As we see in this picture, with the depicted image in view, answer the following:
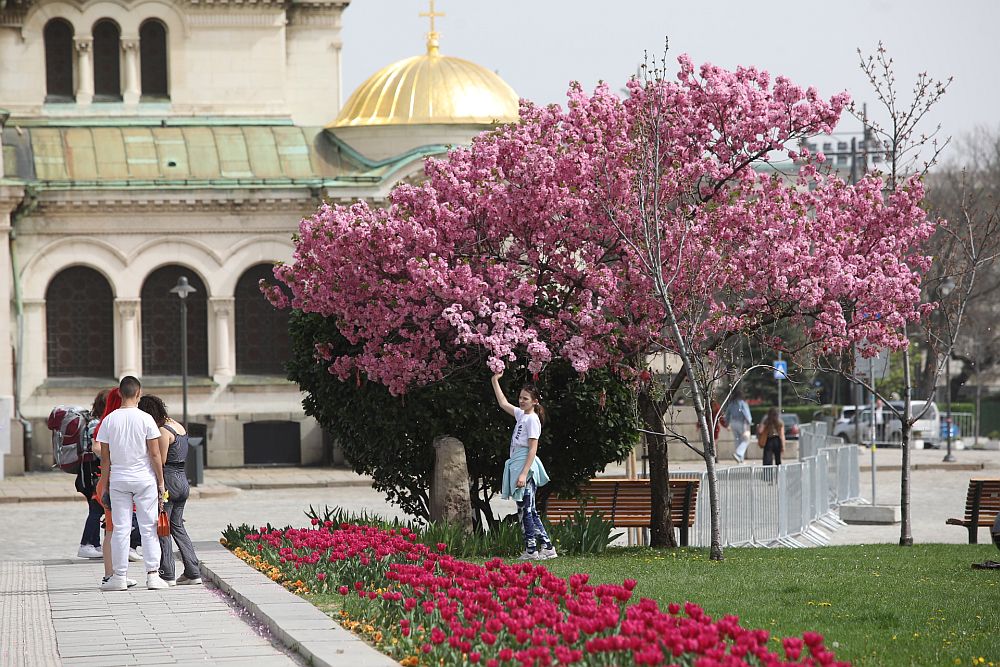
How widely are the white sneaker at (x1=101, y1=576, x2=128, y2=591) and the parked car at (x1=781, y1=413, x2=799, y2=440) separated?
34337 mm

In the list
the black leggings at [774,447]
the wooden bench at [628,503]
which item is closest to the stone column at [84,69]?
the black leggings at [774,447]

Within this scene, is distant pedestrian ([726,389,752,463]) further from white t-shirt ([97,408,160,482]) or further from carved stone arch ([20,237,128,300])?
white t-shirt ([97,408,160,482])

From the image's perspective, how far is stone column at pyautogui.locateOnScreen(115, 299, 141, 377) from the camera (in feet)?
121

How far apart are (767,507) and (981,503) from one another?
2.59m

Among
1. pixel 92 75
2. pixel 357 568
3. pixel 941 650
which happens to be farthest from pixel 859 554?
pixel 92 75

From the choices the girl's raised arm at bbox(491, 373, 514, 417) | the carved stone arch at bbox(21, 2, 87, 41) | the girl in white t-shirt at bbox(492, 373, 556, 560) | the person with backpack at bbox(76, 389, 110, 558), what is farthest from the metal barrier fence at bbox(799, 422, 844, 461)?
the carved stone arch at bbox(21, 2, 87, 41)

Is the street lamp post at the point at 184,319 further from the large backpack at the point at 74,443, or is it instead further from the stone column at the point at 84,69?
the large backpack at the point at 74,443

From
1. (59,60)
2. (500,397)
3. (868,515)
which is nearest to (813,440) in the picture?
(868,515)

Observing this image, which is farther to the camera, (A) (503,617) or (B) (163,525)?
(B) (163,525)

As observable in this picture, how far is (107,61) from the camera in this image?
40062 mm

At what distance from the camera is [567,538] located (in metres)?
16.9

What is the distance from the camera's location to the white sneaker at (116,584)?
13.9 m

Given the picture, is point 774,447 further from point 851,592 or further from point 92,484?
point 851,592

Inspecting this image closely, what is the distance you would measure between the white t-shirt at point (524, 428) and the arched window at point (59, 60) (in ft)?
87.2
